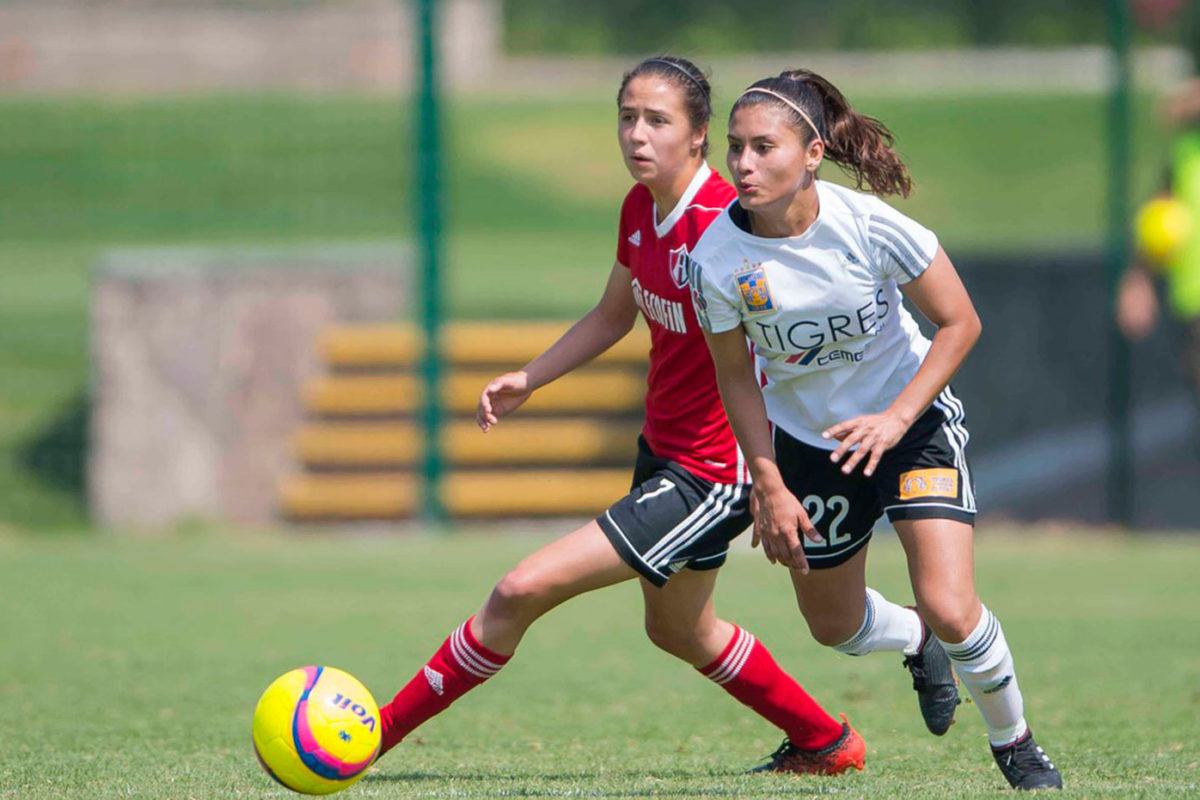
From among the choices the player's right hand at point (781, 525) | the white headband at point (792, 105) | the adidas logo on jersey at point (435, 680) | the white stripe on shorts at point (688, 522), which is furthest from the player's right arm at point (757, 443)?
the adidas logo on jersey at point (435, 680)

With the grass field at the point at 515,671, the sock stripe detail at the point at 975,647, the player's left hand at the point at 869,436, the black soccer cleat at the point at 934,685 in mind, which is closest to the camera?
the player's left hand at the point at 869,436

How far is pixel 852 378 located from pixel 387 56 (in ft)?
41.1

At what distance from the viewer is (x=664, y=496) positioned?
16.2 ft

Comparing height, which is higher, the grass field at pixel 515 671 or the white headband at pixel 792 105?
the white headband at pixel 792 105

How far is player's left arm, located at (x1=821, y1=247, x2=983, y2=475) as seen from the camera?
177 inches

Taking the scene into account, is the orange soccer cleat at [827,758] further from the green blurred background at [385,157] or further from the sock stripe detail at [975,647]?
the green blurred background at [385,157]

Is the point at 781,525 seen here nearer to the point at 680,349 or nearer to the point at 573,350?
the point at 680,349

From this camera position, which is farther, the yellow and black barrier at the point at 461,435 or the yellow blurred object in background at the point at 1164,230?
the yellow and black barrier at the point at 461,435

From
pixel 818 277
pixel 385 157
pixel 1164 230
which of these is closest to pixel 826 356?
pixel 818 277

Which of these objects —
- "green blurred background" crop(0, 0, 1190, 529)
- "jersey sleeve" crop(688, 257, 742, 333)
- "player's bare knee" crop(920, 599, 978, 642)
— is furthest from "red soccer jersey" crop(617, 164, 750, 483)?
"green blurred background" crop(0, 0, 1190, 529)

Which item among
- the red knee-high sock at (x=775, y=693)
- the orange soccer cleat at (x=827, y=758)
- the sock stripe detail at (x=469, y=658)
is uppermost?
the sock stripe detail at (x=469, y=658)

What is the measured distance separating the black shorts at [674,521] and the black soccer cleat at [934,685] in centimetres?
74

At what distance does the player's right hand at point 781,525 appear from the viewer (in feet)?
15.1

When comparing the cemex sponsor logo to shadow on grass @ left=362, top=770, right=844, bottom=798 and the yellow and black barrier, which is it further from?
the yellow and black barrier
